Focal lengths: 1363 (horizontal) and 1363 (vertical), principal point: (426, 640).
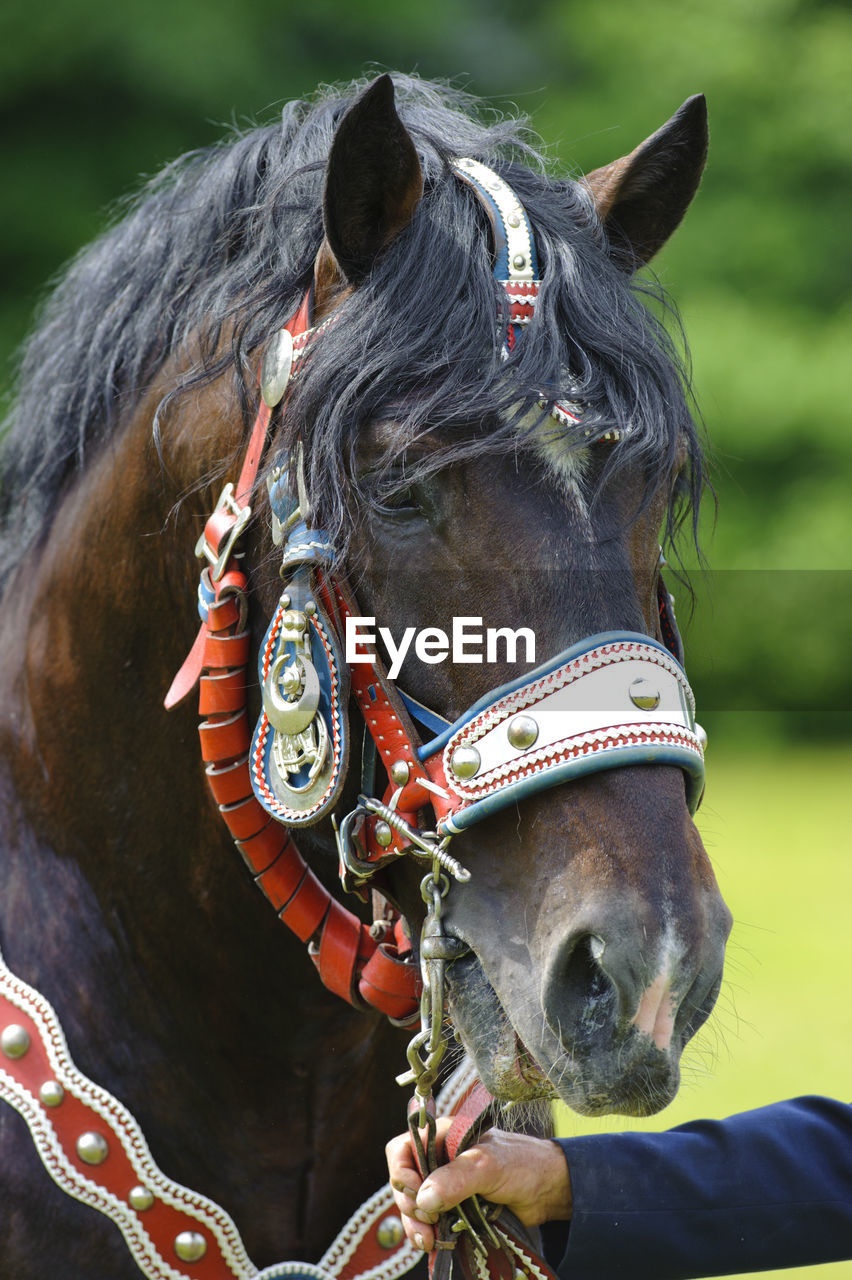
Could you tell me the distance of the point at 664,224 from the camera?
6.44ft

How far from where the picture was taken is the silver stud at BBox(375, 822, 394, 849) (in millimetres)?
1584

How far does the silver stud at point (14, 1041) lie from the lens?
1826 millimetres

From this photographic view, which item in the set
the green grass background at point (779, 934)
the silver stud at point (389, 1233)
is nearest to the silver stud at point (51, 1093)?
the silver stud at point (389, 1233)

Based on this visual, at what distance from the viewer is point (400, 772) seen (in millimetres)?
1562

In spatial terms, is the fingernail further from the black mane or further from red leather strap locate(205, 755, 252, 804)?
the black mane

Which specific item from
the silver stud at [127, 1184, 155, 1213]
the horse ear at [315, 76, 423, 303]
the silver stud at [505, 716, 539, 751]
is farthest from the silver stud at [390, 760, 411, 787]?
the silver stud at [127, 1184, 155, 1213]

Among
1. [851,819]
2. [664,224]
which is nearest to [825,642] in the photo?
[851,819]

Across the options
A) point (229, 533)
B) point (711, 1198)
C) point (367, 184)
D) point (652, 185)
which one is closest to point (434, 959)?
point (229, 533)

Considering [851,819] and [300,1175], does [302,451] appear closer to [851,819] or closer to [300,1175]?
[300,1175]

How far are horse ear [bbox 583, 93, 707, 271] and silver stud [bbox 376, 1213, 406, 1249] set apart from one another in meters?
1.39

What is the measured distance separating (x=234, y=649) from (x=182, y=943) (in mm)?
470

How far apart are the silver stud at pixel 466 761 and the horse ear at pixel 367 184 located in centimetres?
62

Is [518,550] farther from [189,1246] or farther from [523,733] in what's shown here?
[189,1246]

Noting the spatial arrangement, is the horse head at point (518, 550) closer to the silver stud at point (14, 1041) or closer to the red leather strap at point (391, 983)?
the red leather strap at point (391, 983)
